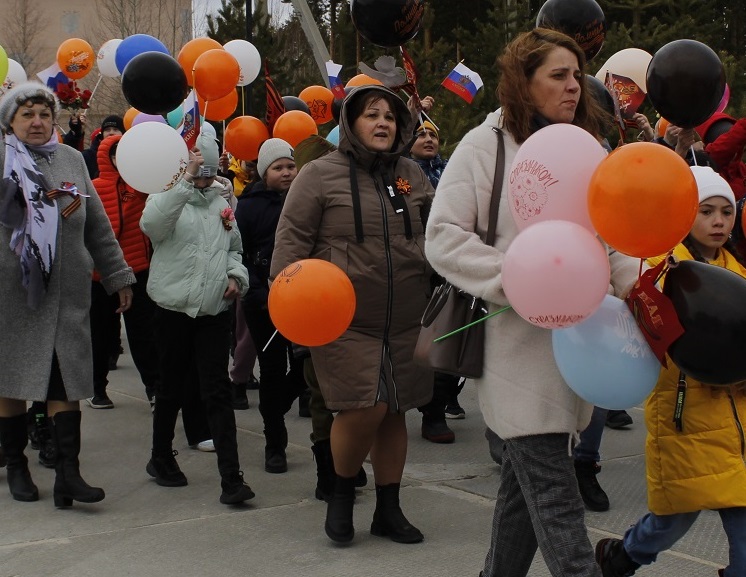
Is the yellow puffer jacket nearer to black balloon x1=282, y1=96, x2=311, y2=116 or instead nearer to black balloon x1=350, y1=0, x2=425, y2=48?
black balloon x1=350, y1=0, x2=425, y2=48

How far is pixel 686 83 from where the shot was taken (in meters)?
5.11

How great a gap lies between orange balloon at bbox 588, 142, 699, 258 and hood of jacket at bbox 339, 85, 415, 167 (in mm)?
2008

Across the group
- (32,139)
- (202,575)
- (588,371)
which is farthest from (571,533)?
(32,139)

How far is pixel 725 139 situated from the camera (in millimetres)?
6203

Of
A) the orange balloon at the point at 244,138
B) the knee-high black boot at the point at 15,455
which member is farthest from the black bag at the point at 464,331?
the orange balloon at the point at 244,138

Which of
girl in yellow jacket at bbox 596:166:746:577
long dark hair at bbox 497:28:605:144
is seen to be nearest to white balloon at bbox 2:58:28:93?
long dark hair at bbox 497:28:605:144

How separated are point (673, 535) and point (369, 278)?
171 centimetres

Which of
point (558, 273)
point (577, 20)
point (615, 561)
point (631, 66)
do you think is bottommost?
point (615, 561)

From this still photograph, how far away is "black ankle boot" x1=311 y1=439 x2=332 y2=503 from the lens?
5.66 m

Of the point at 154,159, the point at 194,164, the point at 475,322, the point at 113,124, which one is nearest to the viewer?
the point at 475,322

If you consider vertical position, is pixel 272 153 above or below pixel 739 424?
above

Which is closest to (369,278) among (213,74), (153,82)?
(153,82)

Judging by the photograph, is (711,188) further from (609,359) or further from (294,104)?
(294,104)

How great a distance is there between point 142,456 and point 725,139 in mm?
3873
